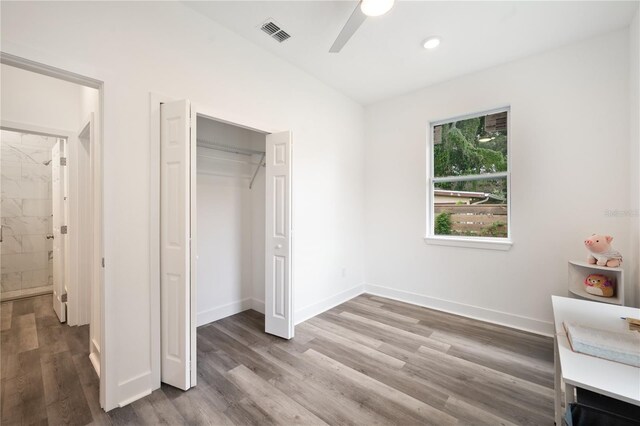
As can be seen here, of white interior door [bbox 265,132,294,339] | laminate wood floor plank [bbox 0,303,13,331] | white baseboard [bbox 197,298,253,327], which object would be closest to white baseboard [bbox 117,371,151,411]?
white baseboard [bbox 197,298,253,327]

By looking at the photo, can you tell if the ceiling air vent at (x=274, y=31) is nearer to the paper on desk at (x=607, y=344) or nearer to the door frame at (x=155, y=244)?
the door frame at (x=155, y=244)

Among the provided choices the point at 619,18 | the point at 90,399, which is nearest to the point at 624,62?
the point at 619,18

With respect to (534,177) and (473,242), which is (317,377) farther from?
(534,177)

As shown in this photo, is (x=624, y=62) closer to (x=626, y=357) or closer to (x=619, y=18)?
(x=619, y=18)

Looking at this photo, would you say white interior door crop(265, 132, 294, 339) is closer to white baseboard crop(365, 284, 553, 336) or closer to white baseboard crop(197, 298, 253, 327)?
white baseboard crop(197, 298, 253, 327)

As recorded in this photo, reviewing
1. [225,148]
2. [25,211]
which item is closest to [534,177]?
[225,148]

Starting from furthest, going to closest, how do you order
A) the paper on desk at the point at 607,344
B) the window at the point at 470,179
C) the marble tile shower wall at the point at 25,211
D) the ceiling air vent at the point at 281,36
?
the marble tile shower wall at the point at 25,211 < the window at the point at 470,179 < the ceiling air vent at the point at 281,36 < the paper on desk at the point at 607,344

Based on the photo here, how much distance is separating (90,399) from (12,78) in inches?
122

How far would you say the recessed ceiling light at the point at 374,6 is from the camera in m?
1.75

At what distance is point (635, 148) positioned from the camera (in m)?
2.30

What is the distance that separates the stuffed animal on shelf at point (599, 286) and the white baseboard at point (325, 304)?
2.57m

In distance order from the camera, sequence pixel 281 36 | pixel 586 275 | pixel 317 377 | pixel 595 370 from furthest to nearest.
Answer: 1. pixel 281 36
2. pixel 586 275
3. pixel 317 377
4. pixel 595 370

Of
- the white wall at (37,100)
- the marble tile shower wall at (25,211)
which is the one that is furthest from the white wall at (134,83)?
the marble tile shower wall at (25,211)

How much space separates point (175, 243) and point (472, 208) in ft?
11.0
